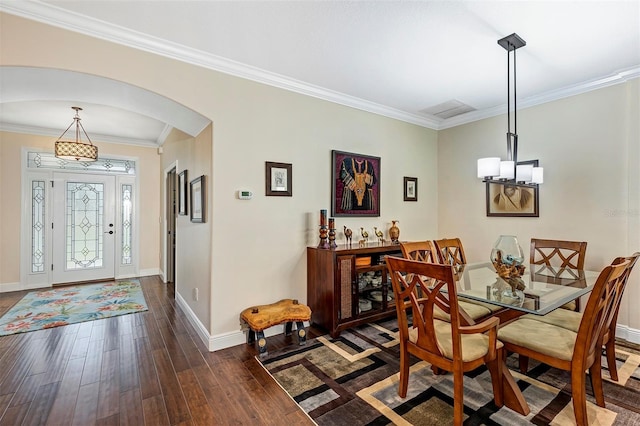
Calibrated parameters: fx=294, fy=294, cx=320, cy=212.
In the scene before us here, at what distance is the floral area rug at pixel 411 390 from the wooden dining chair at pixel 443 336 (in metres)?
0.16

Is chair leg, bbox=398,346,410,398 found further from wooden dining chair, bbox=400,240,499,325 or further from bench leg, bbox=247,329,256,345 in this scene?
bench leg, bbox=247,329,256,345

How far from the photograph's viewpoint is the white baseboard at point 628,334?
9.44 feet

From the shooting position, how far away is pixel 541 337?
1.88m

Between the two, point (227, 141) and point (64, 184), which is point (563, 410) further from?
point (64, 184)

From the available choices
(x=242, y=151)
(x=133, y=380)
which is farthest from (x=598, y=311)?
(x=133, y=380)

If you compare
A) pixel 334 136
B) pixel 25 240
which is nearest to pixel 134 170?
pixel 25 240

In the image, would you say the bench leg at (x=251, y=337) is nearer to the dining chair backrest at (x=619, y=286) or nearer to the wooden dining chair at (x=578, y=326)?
the wooden dining chair at (x=578, y=326)

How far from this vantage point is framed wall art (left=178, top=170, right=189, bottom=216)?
149 inches

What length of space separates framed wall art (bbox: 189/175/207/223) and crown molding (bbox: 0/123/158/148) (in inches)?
123

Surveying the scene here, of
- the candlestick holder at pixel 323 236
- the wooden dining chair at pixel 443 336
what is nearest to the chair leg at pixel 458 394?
the wooden dining chair at pixel 443 336

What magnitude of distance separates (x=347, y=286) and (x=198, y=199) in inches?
73.1

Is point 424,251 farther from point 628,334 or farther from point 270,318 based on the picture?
point 628,334

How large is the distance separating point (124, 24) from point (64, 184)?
4.42 m

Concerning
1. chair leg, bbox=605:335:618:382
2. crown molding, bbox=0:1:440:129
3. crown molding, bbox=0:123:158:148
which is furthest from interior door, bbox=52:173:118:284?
chair leg, bbox=605:335:618:382
